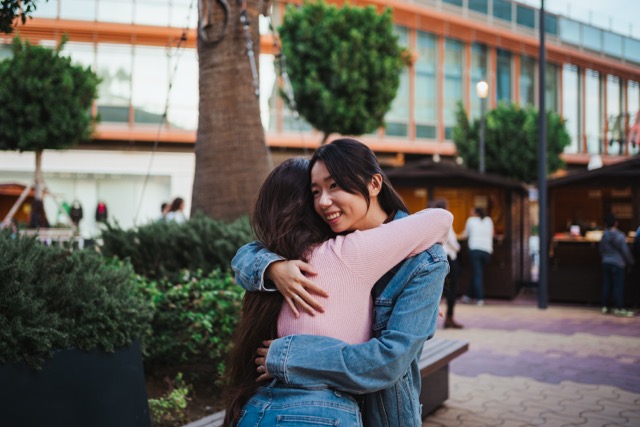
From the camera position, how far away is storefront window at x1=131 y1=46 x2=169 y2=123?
92.5ft

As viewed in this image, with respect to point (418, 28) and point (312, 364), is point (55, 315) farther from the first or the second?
point (418, 28)

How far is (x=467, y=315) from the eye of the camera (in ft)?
39.2

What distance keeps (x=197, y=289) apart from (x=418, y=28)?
96.1ft

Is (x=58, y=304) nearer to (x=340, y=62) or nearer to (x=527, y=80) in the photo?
(x=340, y=62)

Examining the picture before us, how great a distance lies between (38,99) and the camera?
2036 centimetres

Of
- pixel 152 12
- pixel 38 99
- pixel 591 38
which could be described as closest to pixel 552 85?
pixel 591 38

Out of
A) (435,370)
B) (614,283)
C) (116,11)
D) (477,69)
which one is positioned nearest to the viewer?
(435,370)

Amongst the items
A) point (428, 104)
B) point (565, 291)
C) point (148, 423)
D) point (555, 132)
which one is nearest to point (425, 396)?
point (148, 423)

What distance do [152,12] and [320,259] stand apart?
93.0 feet

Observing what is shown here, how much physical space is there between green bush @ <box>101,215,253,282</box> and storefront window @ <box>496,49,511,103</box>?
3143 centimetres

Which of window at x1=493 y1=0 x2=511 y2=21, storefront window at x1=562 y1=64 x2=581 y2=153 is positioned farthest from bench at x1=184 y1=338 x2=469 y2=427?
A: storefront window at x1=562 y1=64 x2=581 y2=153

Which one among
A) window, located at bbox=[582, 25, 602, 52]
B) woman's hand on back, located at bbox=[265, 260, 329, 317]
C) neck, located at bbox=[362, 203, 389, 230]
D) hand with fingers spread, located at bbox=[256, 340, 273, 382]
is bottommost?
hand with fingers spread, located at bbox=[256, 340, 273, 382]

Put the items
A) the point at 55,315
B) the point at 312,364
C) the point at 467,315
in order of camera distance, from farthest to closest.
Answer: the point at 467,315, the point at 55,315, the point at 312,364

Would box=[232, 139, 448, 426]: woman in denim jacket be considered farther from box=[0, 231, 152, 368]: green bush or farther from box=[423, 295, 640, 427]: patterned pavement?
box=[423, 295, 640, 427]: patterned pavement
